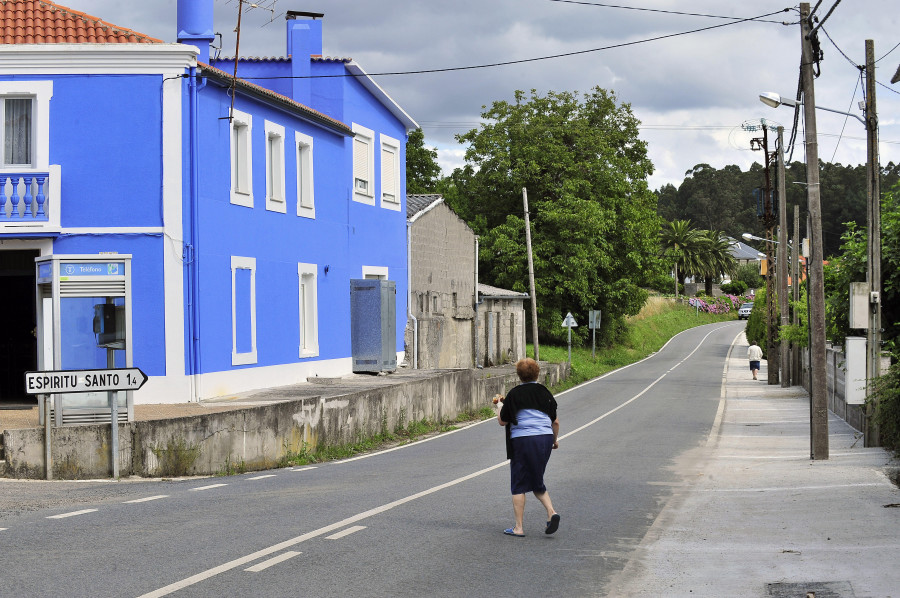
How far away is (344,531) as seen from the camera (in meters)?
9.66

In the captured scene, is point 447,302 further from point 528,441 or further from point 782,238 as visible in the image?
point 528,441

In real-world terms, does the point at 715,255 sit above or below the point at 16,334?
above

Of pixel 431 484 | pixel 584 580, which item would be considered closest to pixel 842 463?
pixel 431 484

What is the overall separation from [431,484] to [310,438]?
4513mm

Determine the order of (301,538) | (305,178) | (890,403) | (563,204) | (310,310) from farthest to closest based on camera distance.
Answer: (563,204) < (310,310) < (305,178) < (890,403) < (301,538)

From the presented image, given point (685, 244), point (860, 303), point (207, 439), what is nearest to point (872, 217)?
point (860, 303)

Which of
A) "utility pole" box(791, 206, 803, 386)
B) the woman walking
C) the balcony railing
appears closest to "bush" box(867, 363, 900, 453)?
the woman walking

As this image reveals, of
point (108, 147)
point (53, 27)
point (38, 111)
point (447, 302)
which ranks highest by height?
point (53, 27)

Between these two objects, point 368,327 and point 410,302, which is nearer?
point 368,327

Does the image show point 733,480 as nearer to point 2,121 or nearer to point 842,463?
point 842,463

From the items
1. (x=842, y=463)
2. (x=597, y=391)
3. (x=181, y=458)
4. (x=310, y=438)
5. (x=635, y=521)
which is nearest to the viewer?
(x=635, y=521)

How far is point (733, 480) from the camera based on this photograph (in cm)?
1500

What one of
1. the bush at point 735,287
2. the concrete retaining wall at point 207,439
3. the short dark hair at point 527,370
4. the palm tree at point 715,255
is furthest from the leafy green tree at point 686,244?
the short dark hair at point 527,370

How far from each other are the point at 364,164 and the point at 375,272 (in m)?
2.94
